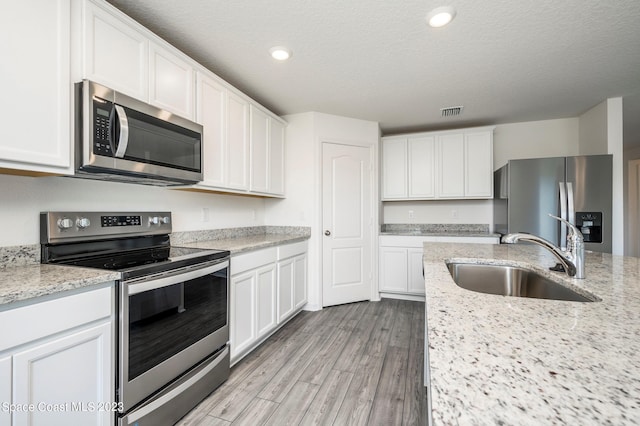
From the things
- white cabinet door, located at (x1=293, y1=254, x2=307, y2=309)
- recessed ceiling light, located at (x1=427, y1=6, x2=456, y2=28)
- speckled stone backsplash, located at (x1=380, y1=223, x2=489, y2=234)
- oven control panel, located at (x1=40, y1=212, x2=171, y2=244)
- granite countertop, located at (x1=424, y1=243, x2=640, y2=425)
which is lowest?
white cabinet door, located at (x1=293, y1=254, x2=307, y2=309)

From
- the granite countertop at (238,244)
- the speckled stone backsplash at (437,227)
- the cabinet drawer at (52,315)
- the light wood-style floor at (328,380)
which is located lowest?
the light wood-style floor at (328,380)

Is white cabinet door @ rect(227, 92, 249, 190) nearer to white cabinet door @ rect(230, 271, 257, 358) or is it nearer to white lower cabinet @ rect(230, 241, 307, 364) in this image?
white lower cabinet @ rect(230, 241, 307, 364)

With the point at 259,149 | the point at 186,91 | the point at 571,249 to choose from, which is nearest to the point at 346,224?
the point at 259,149

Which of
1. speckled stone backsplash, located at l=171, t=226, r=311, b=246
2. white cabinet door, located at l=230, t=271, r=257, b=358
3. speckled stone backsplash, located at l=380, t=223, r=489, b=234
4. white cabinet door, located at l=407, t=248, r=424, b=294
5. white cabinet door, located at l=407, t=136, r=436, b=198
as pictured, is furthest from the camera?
speckled stone backsplash, located at l=380, t=223, r=489, b=234

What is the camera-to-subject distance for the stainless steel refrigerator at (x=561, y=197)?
289 cm

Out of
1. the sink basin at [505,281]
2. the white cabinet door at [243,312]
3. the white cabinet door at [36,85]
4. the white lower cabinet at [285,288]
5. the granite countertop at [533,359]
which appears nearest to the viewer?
the granite countertop at [533,359]

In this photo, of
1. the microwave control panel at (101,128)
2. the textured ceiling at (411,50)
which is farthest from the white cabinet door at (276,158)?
the microwave control panel at (101,128)

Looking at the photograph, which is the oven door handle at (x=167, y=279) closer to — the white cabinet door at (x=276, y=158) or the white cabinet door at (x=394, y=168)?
the white cabinet door at (x=276, y=158)

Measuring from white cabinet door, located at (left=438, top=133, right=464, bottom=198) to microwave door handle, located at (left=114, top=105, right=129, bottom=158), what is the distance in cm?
354

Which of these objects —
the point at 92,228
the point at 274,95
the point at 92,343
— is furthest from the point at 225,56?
the point at 92,343

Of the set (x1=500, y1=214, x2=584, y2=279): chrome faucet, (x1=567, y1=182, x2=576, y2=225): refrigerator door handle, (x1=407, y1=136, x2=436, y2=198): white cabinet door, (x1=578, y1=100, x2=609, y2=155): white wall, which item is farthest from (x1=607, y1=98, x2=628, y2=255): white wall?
(x1=500, y1=214, x2=584, y2=279): chrome faucet

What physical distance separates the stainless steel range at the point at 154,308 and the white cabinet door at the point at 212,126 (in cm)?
58

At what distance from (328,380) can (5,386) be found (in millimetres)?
1625

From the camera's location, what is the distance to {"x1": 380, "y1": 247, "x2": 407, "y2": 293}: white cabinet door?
3723 mm
